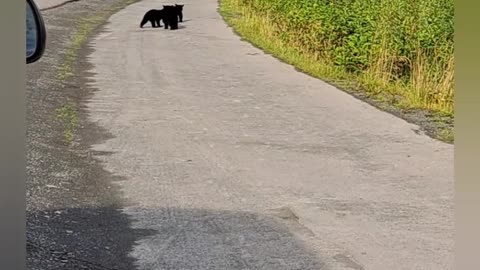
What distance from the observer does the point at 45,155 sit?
5598mm

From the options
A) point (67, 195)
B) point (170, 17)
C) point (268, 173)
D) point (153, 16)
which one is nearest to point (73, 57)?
point (170, 17)

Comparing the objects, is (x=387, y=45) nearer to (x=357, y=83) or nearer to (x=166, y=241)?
(x=357, y=83)

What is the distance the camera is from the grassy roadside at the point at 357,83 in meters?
6.90

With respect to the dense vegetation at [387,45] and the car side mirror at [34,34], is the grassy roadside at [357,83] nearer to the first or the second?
the dense vegetation at [387,45]

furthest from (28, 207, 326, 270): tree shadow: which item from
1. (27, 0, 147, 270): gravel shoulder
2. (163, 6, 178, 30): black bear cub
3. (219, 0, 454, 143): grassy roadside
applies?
(163, 6, 178, 30): black bear cub

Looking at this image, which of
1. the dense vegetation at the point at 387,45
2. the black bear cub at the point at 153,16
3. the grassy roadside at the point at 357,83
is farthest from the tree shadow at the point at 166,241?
the black bear cub at the point at 153,16

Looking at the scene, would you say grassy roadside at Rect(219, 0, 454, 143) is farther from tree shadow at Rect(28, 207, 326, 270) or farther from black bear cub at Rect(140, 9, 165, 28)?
tree shadow at Rect(28, 207, 326, 270)

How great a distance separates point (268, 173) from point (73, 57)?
15.8 feet

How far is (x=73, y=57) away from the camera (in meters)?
9.66

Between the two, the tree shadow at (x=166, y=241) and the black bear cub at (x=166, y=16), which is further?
the black bear cub at (x=166, y=16)

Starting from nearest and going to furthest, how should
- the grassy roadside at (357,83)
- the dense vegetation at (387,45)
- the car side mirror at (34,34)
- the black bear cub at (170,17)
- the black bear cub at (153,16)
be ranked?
the car side mirror at (34,34)
the grassy roadside at (357,83)
the dense vegetation at (387,45)
the black bear cub at (170,17)
the black bear cub at (153,16)

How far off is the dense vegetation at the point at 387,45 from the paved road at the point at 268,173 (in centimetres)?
47

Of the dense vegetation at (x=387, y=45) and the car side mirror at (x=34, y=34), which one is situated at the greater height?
the car side mirror at (x=34, y=34)
